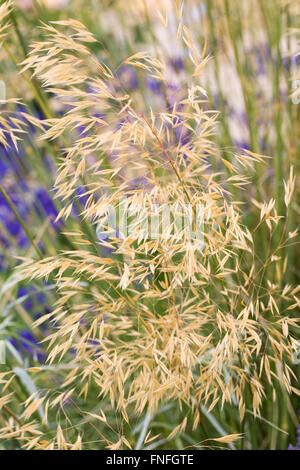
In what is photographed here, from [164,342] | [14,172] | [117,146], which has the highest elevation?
[117,146]

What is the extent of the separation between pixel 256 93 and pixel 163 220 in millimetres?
882

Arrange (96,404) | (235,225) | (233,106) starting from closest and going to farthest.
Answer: (235,225), (96,404), (233,106)

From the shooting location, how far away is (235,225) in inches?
24.0

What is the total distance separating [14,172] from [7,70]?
23 cm

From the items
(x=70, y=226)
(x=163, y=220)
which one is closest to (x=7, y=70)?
(x=70, y=226)
